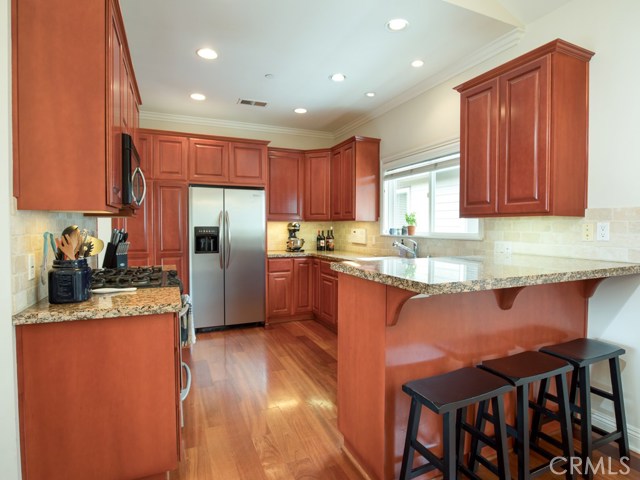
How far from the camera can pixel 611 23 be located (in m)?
2.03

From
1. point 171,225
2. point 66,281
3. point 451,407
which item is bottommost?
point 451,407

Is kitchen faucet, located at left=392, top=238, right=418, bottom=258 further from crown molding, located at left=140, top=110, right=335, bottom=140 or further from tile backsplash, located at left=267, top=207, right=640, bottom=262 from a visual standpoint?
crown molding, located at left=140, top=110, right=335, bottom=140

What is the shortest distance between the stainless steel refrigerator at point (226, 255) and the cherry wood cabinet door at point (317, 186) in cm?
82

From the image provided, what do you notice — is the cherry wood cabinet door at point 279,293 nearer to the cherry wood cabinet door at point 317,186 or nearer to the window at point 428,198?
the cherry wood cabinet door at point 317,186

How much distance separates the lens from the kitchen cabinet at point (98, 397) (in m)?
1.39

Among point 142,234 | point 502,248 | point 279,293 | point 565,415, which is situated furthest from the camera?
point 279,293

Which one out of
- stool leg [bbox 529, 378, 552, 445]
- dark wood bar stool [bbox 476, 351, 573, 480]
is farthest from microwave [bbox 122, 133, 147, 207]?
stool leg [bbox 529, 378, 552, 445]

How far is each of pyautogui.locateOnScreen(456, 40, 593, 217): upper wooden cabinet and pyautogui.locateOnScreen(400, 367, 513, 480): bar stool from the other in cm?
116

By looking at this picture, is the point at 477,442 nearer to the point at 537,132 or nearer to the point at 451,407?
the point at 451,407

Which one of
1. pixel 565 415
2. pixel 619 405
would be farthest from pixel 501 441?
pixel 619 405

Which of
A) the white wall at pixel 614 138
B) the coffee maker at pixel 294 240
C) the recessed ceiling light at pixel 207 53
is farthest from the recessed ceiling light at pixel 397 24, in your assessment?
the coffee maker at pixel 294 240

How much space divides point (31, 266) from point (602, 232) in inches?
118

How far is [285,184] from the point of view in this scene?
484cm

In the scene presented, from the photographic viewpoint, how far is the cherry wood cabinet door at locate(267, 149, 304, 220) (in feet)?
15.6
